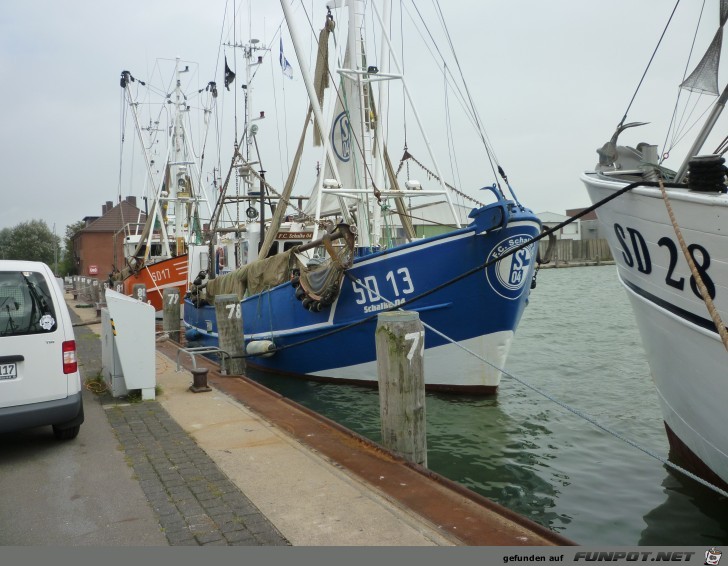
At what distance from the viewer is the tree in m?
68.3

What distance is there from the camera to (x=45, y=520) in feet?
13.9

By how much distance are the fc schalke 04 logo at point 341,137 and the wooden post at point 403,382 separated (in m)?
7.41

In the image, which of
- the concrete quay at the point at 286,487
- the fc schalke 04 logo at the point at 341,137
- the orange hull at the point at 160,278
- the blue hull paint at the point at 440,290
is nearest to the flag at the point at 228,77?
the orange hull at the point at 160,278

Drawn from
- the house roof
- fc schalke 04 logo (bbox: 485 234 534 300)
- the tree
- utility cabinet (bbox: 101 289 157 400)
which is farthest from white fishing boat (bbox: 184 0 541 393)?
the tree

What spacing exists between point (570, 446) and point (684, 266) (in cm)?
386

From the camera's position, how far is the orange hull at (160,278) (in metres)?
21.5

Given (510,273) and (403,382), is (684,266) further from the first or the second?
(510,273)

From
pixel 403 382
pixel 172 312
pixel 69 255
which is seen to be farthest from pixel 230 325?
pixel 69 255

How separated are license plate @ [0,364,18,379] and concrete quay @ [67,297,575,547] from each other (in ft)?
3.74

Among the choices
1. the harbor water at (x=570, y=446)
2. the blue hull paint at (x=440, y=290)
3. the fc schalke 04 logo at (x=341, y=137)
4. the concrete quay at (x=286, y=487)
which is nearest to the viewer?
the concrete quay at (x=286, y=487)

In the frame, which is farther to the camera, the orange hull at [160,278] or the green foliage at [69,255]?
the green foliage at [69,255]

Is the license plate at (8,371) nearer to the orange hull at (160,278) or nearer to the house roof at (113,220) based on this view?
the orange hull at (160,278)

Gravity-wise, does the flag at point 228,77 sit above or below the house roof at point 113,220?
above

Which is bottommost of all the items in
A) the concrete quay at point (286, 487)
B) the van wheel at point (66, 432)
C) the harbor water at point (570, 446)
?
the harbor water at point (570, 446)
